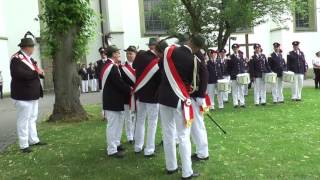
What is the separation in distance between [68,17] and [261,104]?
6864 mm

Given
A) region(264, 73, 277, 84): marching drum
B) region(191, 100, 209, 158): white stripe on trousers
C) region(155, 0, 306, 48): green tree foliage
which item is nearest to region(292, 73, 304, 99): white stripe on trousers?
region(264, 73, 277, 84): marching drum

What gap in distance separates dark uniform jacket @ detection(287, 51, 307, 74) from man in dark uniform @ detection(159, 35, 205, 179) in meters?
10.2

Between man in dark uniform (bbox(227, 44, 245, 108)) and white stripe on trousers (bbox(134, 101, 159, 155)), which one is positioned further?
man in dark uniform (bbox(227, 44, 245, 108))

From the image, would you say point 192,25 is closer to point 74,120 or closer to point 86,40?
point 86,40

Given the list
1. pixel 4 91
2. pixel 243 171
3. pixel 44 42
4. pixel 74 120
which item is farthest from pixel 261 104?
pixel 4 91

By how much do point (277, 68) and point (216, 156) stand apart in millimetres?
8722

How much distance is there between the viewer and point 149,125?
341 inches

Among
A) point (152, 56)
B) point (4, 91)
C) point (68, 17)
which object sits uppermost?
point (68, 17)

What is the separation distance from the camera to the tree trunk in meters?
14.2

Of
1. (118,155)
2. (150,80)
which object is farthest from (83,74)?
(150,80)

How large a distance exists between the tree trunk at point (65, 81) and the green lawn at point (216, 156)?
4.96 ft

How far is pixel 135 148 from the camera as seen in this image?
9.05m

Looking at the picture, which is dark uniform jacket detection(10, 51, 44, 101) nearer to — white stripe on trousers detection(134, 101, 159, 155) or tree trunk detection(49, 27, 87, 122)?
white stripe on trousers detection(134, 101, 159, 155)

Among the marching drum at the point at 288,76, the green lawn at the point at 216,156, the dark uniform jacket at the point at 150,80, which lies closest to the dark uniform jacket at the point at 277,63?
the marching drum at the point at 288,76
